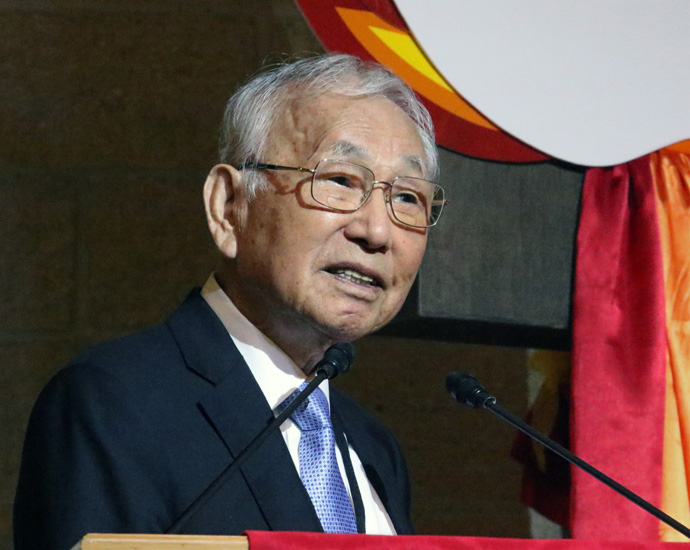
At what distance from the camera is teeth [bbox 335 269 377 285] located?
2035mm

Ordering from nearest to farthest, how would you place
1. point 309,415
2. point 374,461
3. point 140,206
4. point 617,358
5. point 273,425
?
1. point 273,425
2. point 309,415
3. point 374,461
4. point 617,358
5. point 140,206

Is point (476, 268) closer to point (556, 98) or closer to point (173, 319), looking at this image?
point (556, 98)

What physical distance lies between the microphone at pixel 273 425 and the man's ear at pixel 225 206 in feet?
1.24

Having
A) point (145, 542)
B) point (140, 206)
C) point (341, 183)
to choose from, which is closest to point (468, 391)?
point (341, 183)

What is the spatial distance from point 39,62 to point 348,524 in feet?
6.27

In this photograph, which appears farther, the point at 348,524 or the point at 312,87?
the point at 312,87

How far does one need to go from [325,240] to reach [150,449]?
Result: 1.60 feet

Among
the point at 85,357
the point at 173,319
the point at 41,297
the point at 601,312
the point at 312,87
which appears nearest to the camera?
the point at 85,357

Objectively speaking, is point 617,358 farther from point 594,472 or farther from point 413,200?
point 594,472

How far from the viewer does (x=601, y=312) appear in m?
2.45

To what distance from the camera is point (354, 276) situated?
204 centimetres

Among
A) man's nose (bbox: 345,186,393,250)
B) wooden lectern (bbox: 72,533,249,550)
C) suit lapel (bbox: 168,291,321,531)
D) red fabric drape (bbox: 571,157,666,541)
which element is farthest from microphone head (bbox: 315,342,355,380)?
red fabric drape (bbox: 571,157,666,541)

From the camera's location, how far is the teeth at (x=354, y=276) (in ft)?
6.68

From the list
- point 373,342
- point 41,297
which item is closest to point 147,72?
point 41,297
